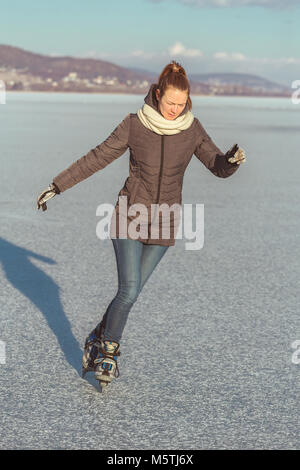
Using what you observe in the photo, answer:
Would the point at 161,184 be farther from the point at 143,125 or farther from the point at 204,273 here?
the point at 204,273

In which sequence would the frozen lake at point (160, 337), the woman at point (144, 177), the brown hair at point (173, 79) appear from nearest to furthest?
the frozen lake at point (160, 337) < the brown hair at point (173, 79) < the woman at point (144, 177)

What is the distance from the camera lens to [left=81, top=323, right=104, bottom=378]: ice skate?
423 cm

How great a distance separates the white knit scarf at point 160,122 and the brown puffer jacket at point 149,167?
0.10 ft

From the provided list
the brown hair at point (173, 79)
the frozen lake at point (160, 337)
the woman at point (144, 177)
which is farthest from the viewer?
the woman at point (144, 177)

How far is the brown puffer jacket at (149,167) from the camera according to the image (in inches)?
158

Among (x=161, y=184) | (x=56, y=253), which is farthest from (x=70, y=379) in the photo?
(x=56, y=253)

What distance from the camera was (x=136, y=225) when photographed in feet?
13.5

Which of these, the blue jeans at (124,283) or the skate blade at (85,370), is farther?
the skate blade at (85,370)

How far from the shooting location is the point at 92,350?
14.0 ft

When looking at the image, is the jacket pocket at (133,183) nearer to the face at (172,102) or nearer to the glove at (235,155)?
the face at (172,102)

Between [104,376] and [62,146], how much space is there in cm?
1777

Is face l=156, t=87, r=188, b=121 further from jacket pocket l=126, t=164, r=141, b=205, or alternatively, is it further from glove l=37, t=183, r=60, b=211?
glove l=37, t=183, r=60, b=211

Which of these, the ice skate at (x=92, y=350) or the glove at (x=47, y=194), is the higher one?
the glove at (x=47, y=194)

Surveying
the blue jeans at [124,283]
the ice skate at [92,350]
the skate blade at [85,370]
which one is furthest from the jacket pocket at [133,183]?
the skate blade at [85,370]
